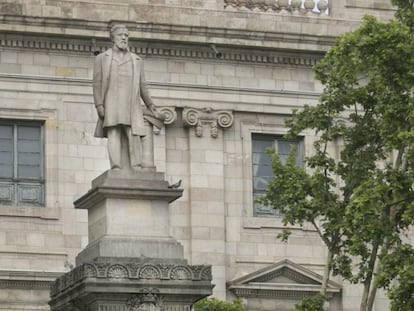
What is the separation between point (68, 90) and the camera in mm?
50156

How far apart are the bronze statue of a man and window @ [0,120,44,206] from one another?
1471 cm

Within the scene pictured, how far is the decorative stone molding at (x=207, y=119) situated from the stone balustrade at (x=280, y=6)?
2.63 m

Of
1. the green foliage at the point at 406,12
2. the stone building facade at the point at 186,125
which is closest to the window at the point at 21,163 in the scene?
the stone building facade at the point at 186,125

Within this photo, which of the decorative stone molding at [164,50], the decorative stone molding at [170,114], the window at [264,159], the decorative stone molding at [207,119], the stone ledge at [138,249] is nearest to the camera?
the stone ledge at [138,249]

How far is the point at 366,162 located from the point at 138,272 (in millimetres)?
11576

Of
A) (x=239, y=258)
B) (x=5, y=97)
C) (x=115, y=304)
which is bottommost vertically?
(x=115, y=304)

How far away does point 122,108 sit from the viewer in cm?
3456

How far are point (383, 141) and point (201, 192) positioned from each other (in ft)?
28.3

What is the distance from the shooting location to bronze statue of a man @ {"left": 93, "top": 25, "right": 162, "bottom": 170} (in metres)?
34.4

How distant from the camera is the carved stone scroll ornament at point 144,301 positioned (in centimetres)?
3316

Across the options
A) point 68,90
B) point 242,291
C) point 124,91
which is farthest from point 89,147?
point 124,91

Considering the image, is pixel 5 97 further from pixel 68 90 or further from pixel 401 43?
pixel 401 43

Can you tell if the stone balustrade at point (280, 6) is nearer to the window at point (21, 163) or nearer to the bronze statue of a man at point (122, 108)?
the window at point (21, 163)

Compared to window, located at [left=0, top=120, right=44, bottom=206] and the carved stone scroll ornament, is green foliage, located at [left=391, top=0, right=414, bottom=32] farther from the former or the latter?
the carved stone scroll ornament
